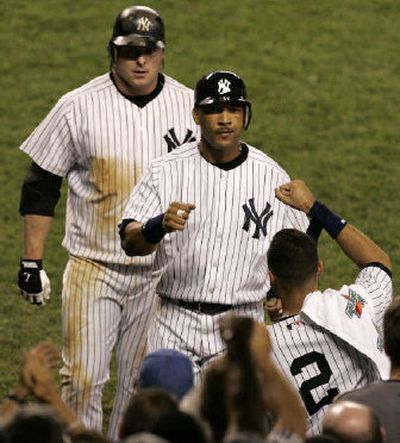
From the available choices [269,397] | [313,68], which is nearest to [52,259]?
[313,68]

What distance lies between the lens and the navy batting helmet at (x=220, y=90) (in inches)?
324

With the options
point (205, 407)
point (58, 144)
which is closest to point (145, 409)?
point (205, 407)

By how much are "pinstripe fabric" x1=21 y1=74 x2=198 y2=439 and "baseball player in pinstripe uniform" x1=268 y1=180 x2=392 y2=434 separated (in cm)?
163

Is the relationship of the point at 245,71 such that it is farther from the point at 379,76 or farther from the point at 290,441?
the point at 290,441

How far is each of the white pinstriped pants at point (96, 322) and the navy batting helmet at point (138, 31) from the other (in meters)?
1.17

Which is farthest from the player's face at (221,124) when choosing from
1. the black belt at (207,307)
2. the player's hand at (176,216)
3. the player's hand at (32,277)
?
the player's hand at (32,277)

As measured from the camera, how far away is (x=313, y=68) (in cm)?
1574

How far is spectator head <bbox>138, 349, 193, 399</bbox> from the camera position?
228 inches

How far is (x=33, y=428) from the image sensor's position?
4.81 m

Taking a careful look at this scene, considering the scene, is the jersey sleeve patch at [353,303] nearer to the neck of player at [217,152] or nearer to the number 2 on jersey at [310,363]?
the number 2 on jersey at [310,363]

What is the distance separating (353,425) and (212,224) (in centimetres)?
302

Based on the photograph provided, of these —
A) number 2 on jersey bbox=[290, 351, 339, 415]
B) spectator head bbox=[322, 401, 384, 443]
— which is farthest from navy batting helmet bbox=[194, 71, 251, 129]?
spectator head bbox=[322, 401, 384, 443]

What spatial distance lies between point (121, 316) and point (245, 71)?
6.66 m

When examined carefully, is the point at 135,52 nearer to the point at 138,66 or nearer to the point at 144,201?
the point at 138,66
